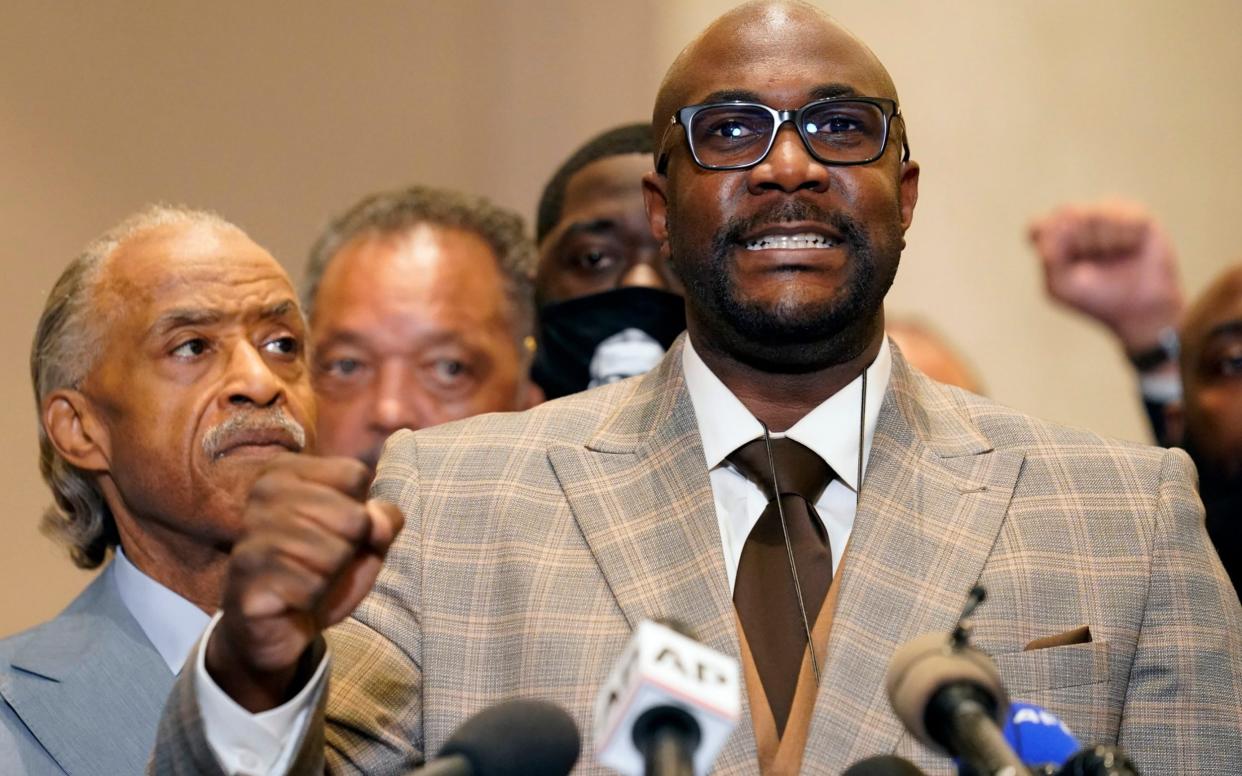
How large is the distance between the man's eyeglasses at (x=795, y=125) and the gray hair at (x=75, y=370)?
1.33m

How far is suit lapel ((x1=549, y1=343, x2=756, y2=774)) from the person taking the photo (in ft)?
7.06

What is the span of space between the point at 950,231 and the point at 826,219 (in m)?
3.12

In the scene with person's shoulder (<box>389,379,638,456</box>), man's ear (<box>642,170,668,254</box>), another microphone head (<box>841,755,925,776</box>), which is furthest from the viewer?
man's ear (<box>642,170,668,254</box>)

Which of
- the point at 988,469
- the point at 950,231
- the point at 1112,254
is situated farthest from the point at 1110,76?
the point at 988,469

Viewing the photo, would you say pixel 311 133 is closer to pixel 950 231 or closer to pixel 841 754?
pixel 950 231

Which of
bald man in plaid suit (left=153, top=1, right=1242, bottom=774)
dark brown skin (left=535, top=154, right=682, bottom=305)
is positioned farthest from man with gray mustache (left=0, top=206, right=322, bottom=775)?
dark brown skin (left=535, top=154, right=682, bottom=305)

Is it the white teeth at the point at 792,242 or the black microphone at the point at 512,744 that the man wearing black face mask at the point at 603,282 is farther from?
the black microphone at the point at 512,744

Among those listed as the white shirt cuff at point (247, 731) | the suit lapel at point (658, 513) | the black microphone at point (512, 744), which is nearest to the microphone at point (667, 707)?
the black microphone at point (512, 744)

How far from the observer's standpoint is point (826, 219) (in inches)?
89.6

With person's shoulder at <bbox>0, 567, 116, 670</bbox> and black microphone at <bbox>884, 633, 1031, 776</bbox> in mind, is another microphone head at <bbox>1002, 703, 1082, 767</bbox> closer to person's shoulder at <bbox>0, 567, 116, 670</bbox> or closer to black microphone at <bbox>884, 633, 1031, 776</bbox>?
black microphone at <bbox>884, 633, 1031, 776</bbox>

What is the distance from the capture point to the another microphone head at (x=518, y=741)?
142cm

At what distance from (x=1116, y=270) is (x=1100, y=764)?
3.15 m

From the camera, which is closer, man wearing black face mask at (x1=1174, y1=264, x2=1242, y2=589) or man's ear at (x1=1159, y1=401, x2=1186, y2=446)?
man wearing black face mask at (x1=1174, y1=264, x2=1242, y2=589)

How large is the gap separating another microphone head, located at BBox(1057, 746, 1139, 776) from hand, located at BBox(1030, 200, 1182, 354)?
296cm
